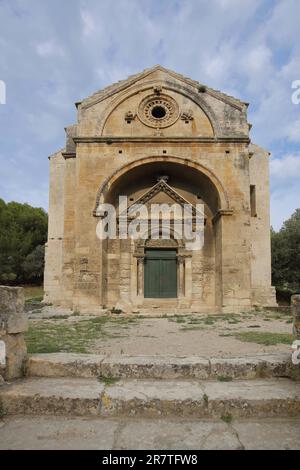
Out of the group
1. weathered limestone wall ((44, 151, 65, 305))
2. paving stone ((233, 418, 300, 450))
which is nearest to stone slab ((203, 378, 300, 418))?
paving stone ((233, 418, 300, 450))

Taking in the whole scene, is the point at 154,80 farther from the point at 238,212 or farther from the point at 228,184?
the point at 238,212

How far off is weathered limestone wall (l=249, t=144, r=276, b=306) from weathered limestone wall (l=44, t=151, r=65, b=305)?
909 centimetres

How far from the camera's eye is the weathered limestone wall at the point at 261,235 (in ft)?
56.0

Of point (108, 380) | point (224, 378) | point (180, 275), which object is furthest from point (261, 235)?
point (108, 380)

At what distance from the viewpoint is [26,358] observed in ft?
14.7

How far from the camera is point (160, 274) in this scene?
1608cm

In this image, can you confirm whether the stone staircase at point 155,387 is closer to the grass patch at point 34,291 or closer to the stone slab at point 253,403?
the stone slab at point 253,403

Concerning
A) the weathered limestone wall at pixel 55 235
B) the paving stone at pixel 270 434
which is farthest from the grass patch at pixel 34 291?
the paving stone at pixel 270 434

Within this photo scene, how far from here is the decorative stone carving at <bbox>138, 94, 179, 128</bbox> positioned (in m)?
15.5

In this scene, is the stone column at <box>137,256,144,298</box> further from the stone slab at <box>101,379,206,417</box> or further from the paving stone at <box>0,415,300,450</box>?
the paving stone at <box>0,415,300,450</box>

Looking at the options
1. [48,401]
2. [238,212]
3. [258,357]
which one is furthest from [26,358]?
[238,212]

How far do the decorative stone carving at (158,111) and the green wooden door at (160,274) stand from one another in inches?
217

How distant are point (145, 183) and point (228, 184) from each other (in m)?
3.89
